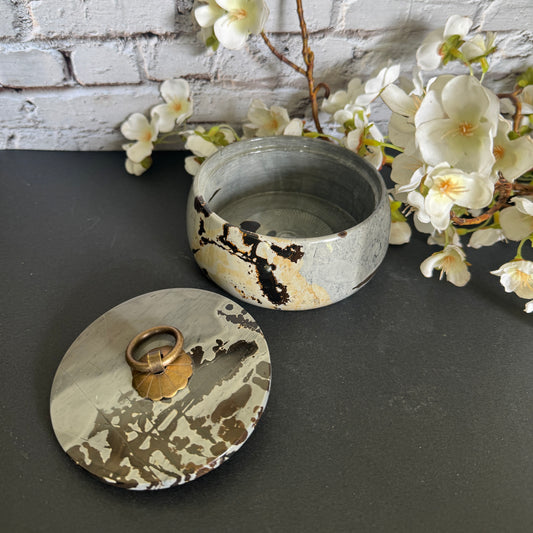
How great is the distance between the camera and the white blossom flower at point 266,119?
70 cm

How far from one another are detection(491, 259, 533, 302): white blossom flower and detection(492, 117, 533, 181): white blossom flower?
0.10m

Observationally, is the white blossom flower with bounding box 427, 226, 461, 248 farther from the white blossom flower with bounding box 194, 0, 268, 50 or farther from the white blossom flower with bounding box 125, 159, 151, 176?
the white blossom flower with bounding box 125, 159, 151, 176

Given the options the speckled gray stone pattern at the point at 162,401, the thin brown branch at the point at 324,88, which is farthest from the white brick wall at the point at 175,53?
the speckled gray stone pattern at the point at 162,401

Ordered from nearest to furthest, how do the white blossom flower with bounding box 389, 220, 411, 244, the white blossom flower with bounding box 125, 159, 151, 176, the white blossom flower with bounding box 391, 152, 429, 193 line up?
1. the white blossom flower with bounding box 391, 152, 429, 193
2. the white blossom flower with bounding box 389, 220, 411, 244
3. the white blossom flower with bounding box 125, 159, 151, 176

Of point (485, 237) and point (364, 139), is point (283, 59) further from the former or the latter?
point (485, 237)

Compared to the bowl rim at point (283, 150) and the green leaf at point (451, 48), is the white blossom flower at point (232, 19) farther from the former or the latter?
the green leaf at point (451, 48)

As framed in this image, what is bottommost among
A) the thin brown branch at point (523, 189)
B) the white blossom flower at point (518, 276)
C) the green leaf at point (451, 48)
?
the white blossom flower at point (518, 276)

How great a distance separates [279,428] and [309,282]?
15cm

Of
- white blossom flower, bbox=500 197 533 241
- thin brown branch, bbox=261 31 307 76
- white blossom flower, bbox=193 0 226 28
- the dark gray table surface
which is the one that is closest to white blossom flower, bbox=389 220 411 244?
the dark gray table surface

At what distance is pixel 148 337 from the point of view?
52cm

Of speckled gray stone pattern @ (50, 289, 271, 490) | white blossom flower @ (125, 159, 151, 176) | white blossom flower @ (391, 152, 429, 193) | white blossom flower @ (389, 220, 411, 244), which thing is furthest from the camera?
white blossom flower @ (125, 159, 151, 176)

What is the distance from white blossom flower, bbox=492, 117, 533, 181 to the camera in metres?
0.48

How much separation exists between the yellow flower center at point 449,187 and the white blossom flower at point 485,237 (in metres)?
0.16

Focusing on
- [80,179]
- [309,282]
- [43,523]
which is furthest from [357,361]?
[80,179]
